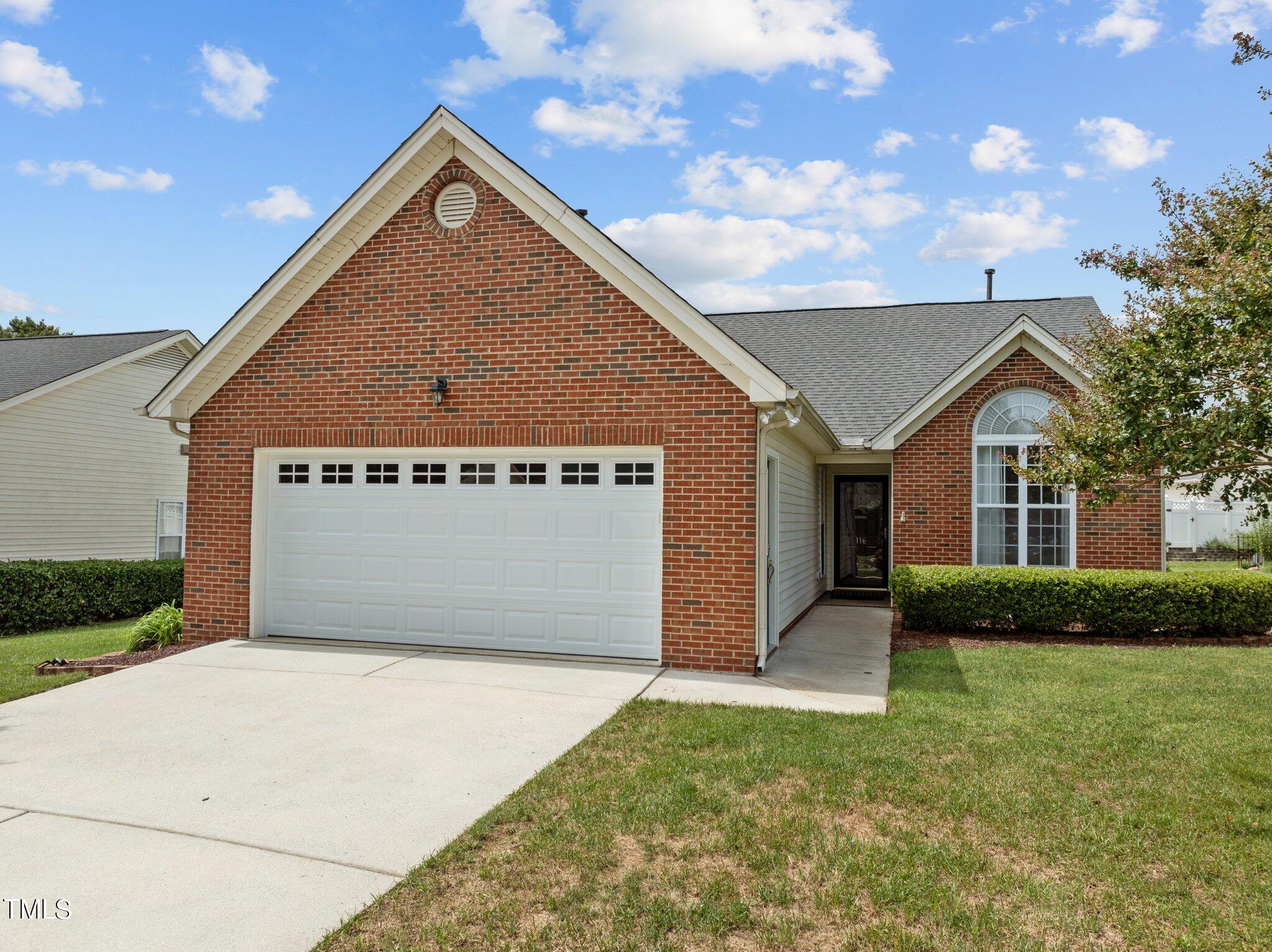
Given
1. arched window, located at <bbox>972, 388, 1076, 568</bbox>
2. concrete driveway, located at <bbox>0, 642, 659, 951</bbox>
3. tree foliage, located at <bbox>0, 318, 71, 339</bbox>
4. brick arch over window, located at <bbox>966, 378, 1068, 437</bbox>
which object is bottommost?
concrete driveway, located at <bbox>0, 642, 659, 951</bbox>

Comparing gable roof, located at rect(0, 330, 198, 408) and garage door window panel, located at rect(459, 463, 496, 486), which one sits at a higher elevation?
gable roof, located at rect(0, 330, 198, 408)

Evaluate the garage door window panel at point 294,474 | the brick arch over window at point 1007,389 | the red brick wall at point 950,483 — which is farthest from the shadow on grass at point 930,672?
the garage door window panel at point 294,474

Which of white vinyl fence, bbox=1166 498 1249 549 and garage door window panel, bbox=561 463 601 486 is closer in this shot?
garage door window panel, bbox=561 463 601 486

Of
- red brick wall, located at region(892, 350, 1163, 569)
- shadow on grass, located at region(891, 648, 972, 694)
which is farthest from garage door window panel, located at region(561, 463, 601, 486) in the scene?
red brick wall, located at region(892, 350, 1163, 569)

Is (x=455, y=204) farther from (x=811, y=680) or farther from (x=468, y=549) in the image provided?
(x=811, y=680)

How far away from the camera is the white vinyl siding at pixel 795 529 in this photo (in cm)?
1116

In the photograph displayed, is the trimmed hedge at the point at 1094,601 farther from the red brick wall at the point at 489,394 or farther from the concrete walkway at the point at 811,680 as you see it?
the red brick wall at the point at 489,394

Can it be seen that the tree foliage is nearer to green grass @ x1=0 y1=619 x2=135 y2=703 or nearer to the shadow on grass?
green grass @ x1=0 y1=619 x2=135 y2=703

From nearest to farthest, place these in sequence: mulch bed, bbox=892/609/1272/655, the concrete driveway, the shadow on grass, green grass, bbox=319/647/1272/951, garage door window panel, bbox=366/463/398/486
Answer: green grass, bbox=319/647/1272/951, the concrete driveway, the shadow on grass, garage door window panel, bbox=366/463/398/486, mulch bed, bbox=892/609/1272/655

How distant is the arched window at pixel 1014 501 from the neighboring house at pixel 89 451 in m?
18.0

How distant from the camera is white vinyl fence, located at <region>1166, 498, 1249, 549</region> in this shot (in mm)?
29344

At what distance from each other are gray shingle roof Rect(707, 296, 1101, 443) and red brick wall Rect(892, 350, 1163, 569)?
746 millimetres

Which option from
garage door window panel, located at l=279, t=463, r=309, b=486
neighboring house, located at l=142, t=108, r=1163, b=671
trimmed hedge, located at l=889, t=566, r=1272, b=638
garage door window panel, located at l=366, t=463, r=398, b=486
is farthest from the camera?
trimmed hedge, located at l=889, t=566, r=1272, b=638

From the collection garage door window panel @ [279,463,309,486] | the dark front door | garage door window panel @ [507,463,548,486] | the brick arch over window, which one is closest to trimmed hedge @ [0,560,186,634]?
garage door window panel @ [279,463,309,486]
